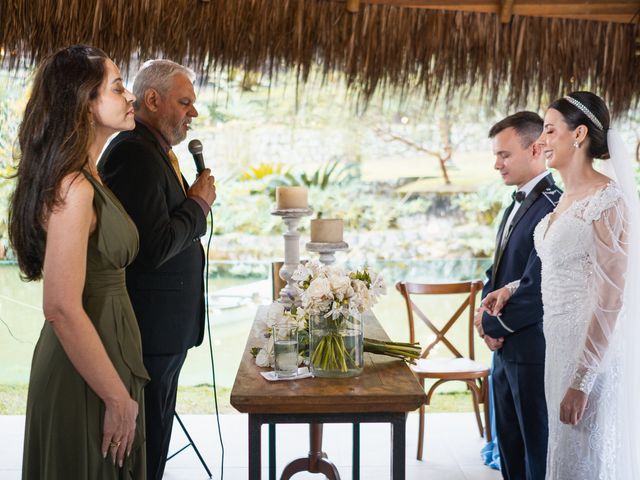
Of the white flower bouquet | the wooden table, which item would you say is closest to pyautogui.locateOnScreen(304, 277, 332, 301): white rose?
the white flower bouquet

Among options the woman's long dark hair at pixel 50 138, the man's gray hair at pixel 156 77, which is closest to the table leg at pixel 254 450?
the woman's long dark hair at pixel 50 138

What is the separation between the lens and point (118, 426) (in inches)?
70.8

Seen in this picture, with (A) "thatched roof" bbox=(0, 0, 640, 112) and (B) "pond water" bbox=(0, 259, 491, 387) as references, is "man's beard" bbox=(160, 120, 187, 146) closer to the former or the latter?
(A) "thatched roof" bbox=(0, 0, 640, 112)

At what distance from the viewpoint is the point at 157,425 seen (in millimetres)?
2533

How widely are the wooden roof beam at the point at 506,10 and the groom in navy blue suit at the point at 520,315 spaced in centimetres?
104

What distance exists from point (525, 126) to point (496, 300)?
2.56 feet

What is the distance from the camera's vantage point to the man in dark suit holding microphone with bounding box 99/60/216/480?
234 centimetres

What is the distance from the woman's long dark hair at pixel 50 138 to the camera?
1722 mm

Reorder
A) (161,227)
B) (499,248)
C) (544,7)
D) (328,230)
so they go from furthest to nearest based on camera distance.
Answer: (544,7) < (328,230) < (499,248) < (161,227)

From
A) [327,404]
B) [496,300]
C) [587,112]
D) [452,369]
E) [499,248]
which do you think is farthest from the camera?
[452,369]

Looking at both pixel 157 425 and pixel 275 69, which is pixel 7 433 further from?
pixel 275 69

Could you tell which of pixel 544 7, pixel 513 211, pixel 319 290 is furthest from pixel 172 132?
pixel 544 7

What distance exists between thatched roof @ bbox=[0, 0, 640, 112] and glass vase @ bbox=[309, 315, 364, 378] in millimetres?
2304

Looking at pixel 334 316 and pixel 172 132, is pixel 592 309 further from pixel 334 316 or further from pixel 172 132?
pixel 172 132
